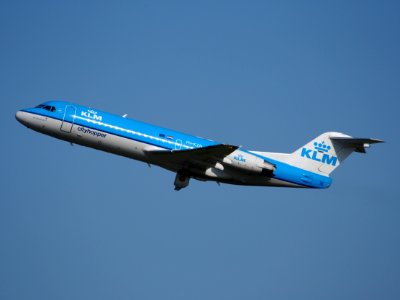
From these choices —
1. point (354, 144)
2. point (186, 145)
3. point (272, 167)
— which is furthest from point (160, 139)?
point (354, 144)

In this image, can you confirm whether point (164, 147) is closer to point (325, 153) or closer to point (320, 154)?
point (320, 154)

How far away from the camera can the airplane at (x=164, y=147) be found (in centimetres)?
3216

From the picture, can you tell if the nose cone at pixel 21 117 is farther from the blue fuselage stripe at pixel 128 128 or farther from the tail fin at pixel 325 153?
the tail fin at pixel 325 153

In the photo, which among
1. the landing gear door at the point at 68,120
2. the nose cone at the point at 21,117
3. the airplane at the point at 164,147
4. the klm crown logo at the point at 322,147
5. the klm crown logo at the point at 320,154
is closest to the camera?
the airplane at the point at 164,147

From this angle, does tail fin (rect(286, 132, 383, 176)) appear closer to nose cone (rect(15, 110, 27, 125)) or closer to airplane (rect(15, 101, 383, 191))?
airplane (rect(15, 101, 383, 191))

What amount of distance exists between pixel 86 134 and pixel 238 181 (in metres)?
8.66

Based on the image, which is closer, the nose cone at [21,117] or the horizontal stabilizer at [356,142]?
the nose cone at [21,117]

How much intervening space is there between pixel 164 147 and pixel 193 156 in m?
1.64

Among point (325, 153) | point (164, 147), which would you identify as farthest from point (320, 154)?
point (164, 147)

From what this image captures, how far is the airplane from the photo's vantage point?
3216 centimetres

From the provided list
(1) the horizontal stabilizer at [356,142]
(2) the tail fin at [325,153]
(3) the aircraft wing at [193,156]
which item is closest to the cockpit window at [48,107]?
(3) the aircraft wing at [193,156]

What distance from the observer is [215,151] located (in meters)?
31.5

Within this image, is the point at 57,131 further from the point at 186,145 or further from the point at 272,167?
the point at 272,167

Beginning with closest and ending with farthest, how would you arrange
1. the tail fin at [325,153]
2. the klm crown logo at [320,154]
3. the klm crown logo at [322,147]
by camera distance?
the tail fin at [325,153] → the klm crown logo at [320,154] → the klm crown logo at [322,147]
